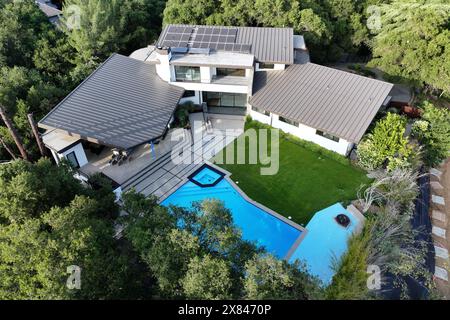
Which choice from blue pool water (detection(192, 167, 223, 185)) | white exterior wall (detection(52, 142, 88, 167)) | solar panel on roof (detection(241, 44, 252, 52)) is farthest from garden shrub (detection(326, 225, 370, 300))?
solar panel on roof (detection(241, 44, 252, 52))

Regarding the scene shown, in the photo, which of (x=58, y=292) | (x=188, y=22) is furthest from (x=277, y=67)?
(x=58, y=292)

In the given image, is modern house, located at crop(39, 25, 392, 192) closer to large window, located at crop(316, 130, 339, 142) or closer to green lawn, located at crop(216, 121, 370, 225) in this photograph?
large window, located at crop(316, 130, 339, 142)

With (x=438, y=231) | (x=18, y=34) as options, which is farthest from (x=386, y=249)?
(x=18, y=34)

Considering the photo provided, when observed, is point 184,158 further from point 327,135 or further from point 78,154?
point 327,135

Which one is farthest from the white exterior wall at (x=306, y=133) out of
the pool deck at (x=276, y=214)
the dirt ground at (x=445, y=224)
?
the dirt ground at (x=445, y=224)

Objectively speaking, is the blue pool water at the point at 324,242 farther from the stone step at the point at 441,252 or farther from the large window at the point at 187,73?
the large window at the point at 187,73
